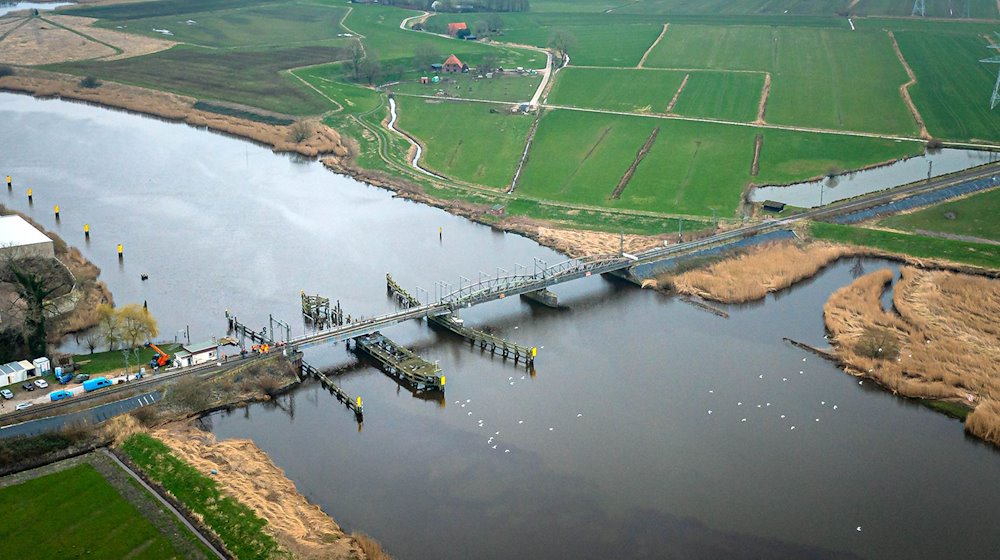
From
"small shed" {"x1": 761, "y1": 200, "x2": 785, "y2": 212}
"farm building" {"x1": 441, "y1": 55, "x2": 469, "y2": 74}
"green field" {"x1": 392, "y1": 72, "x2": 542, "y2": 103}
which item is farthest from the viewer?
"farm building" {"x1": 441, "y1": 55, "x2": 469, "y2": 74}

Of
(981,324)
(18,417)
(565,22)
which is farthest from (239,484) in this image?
(565,22)

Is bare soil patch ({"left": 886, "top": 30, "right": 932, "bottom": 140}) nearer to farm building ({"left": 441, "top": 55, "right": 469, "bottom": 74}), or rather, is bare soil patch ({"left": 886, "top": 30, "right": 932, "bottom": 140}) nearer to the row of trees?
farm building ({"left": 441, "top": 55, "right": 469, "bottom": 74})

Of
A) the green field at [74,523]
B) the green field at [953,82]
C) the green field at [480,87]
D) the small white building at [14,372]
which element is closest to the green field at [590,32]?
the green field at [480,87]

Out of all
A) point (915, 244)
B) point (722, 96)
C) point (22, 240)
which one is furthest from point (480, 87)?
point (22, 240)

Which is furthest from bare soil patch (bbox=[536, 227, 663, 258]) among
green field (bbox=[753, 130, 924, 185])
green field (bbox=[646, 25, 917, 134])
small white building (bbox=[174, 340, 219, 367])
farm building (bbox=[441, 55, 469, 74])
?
farm building (bbox=[441, 55, 469, 74])

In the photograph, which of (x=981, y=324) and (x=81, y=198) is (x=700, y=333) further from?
(x=81, y=198)

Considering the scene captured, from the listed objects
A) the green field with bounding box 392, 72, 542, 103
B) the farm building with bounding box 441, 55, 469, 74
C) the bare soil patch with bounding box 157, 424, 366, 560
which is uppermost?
the farm building with bounding box 441, 55, 469, 74

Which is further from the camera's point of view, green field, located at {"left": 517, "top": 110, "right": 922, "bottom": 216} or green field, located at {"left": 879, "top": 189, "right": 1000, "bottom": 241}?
green field, located at {"left": 517, "top": 110, "right": 922, "bottom": 216}
